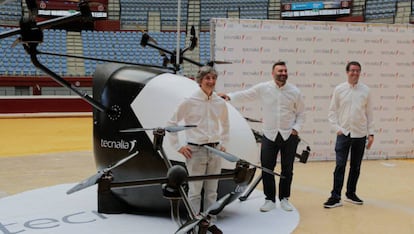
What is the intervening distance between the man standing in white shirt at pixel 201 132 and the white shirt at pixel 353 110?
1.69 meters

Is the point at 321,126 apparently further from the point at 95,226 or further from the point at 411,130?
the point at 95,226

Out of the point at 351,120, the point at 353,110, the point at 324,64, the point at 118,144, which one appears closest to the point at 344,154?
the point at 351,120

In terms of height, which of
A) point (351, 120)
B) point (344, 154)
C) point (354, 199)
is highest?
point (351, 120)

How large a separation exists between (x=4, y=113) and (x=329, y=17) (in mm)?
14229

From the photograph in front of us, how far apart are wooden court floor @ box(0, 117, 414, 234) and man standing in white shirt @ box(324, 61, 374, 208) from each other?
0.40 metres

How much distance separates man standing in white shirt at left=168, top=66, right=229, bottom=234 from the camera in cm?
397

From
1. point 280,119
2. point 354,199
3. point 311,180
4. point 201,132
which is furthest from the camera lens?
point 311,180

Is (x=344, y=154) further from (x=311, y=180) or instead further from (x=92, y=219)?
(x=92, y=219)

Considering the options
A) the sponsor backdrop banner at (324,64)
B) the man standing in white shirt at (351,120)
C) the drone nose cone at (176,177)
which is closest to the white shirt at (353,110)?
the man standing in white shirt at (351,120)

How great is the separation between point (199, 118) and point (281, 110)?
1.16 meters

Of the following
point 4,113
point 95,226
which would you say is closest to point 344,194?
point 95,226

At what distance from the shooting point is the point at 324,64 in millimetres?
8016

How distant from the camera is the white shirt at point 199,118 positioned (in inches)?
157

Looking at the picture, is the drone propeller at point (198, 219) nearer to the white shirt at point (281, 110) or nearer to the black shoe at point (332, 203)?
the white shirt at point (281, 110)
